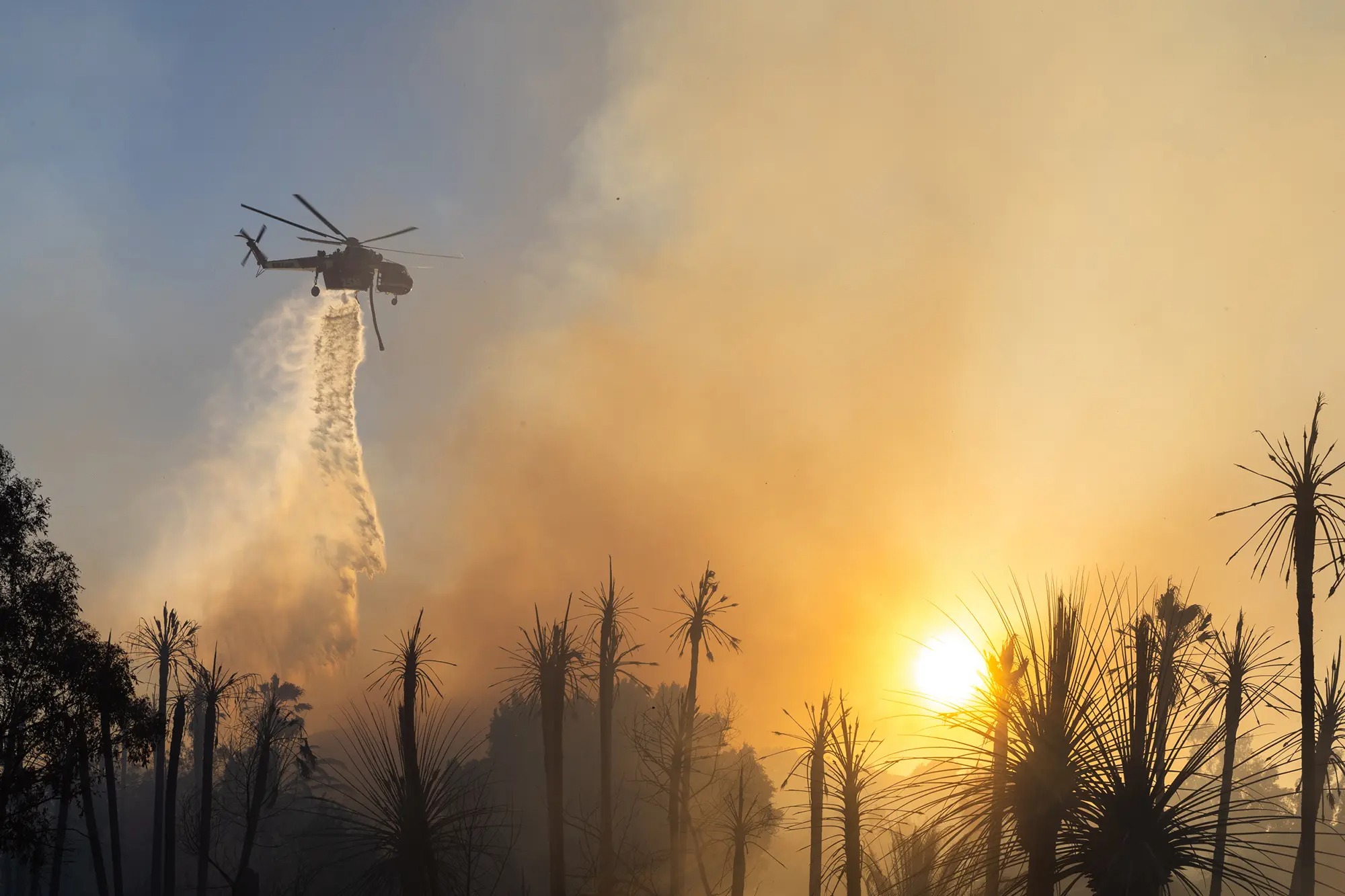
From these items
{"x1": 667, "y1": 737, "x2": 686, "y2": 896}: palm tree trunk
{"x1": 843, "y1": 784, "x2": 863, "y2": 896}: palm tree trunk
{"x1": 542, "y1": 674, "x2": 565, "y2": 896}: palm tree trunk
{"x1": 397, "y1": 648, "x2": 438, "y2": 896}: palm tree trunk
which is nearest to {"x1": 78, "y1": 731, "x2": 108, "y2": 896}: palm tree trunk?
{"x1": 397, "y1": 648, "x2": 438, "y2": 896}: palm tree trunk

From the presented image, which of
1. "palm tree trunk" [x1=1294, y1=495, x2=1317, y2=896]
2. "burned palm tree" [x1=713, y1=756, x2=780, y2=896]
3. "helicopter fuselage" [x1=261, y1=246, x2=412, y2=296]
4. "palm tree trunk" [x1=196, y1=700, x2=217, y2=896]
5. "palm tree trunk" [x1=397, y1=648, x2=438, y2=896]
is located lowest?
"burned palm tree" [x1=713, y1=756, x2=780, y2=896]

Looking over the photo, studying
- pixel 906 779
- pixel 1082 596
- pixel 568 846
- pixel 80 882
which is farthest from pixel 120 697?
pixel 80 882

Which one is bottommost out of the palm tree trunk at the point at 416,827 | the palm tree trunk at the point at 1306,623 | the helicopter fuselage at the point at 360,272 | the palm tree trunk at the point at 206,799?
the palm tree trunk at the point at 206,799

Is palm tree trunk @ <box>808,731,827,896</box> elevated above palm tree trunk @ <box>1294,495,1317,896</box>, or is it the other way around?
palm tree trunk @ <box>1294,495,1317,896</box>

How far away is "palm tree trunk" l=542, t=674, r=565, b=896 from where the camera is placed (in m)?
35.6

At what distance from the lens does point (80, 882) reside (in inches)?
3583

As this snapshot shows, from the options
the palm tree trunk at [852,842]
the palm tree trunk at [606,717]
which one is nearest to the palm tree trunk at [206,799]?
the palm tree trunk at [606,717]

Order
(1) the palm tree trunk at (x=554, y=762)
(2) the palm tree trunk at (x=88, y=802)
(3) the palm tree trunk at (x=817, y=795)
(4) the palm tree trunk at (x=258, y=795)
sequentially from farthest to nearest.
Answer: (4) the palm tree trunk at (x=258, y=795) < (3) the palm tree trunk at (x=817, y=795) < (1) the palm tree trunk at (x=554, y=762) < (2) the palm tree trunk at (x=88, y=802)

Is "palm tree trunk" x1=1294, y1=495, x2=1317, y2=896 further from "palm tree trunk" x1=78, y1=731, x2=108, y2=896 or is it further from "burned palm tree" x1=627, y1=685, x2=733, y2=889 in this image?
"palm tree trunk" x1=78, y1=731, x2=108, y2=896

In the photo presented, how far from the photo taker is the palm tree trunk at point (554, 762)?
35.6 metres

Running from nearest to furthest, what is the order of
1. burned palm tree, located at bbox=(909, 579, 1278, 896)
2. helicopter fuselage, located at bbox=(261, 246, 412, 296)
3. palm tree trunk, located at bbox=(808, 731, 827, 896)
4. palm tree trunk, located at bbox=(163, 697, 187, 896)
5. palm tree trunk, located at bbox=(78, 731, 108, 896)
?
burned palm tree, located at bbox=(909, 579, 1278, 896) < palm tree trunk, located at bbox=(78, 731, 108, 896) < palm tree trunk, located at bbox=(808, 731, 827, 896) < palm tree trunk, located at bbox=(163, 697, 187, 896) < helicopter fuselage, located at bbox=(261, 246, 412, 296)

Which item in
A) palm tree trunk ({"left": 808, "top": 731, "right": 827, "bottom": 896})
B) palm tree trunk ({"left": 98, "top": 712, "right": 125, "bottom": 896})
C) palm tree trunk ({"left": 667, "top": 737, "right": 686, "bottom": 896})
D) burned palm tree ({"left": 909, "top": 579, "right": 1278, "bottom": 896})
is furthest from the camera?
palm tree trunk ({"left": 667, "top": 737, "right": 686, "bottom": 896})

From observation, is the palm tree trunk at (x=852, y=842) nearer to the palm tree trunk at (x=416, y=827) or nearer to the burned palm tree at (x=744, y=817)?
the palm tree trunk at (x=416, y=827)

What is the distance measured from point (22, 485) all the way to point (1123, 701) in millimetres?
32054
